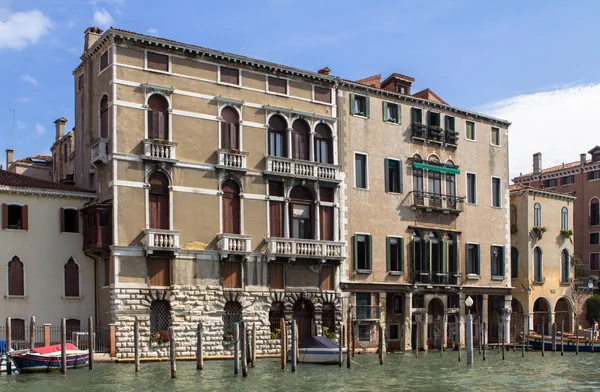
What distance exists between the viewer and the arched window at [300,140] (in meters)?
29.3

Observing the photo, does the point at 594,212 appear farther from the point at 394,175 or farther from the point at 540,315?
the point at 394,175

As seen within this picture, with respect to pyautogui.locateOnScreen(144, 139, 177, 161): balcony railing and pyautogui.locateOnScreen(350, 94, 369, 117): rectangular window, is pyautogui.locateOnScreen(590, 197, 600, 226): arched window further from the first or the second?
pyautogui.locateOnScreen(144, 139, 177, 161): balcony railing

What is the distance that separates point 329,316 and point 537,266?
12179mm

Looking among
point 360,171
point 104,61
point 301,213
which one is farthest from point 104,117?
point 360,171

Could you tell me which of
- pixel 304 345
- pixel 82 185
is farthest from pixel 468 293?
pixel 82 185

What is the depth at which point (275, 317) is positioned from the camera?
28.5 meters

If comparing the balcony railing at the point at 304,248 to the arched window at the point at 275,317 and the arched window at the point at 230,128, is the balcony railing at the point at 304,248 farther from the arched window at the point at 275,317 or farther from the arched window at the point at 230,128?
the arched window at the point at 230,128

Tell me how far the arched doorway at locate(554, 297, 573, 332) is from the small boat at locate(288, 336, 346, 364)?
1735 centimetres

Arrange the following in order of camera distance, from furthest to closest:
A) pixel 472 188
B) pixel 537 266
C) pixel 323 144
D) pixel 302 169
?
pixel 537 266 < pixel 472 188 < pixel 323 144 < pixel 302 169

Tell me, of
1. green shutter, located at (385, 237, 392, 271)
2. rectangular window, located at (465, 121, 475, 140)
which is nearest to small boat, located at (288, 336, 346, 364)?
green shutter, located at (385, 237, 392, 271)

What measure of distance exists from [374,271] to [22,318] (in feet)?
40.5

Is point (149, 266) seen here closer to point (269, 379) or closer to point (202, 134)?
point (202, 134)

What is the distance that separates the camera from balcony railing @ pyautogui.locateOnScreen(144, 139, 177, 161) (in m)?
25.9

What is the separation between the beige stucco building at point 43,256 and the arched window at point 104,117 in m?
1.91
